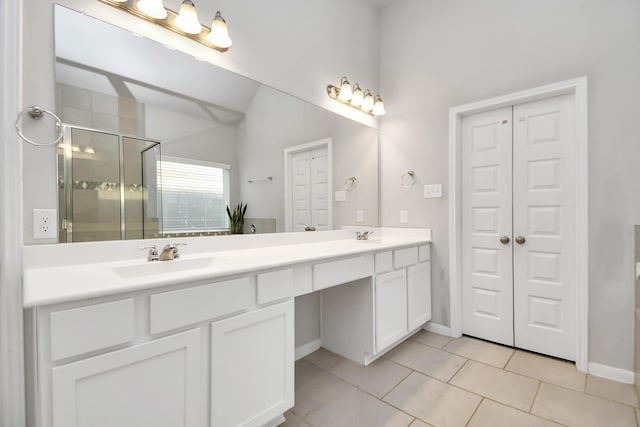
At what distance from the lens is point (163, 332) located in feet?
3.50

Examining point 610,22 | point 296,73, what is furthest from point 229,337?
point 610,22

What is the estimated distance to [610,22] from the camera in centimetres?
193

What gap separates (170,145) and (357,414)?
5.66ft

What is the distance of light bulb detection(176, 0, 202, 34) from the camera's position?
1546 millimetres

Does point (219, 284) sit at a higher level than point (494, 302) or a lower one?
higher

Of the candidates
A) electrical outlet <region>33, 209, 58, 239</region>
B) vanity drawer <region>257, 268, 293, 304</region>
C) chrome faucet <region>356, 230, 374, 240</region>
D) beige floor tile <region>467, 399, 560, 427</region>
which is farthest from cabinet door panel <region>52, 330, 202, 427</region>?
chrome faucet <region>356, 230, 374, 240</region>

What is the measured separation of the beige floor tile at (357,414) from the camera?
5.06 feet

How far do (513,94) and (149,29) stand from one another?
2416 mm

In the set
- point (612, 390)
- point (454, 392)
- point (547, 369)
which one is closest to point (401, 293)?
point (454, 392)

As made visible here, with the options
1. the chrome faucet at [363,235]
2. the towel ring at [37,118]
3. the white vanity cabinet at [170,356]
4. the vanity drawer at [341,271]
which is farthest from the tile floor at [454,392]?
the towel ring at [37,118]

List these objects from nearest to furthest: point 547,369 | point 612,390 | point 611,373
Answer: point 612,390 → point 611,373 → point 547,369

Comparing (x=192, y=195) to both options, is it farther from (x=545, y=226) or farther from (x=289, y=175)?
(x=545, y=226)

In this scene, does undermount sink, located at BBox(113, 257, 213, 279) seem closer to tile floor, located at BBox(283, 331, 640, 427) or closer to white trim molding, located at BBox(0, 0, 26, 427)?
white trim molding, located at BBox(0, 0, 26, 427)

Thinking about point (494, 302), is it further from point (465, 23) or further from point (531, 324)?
point (465, 23)
